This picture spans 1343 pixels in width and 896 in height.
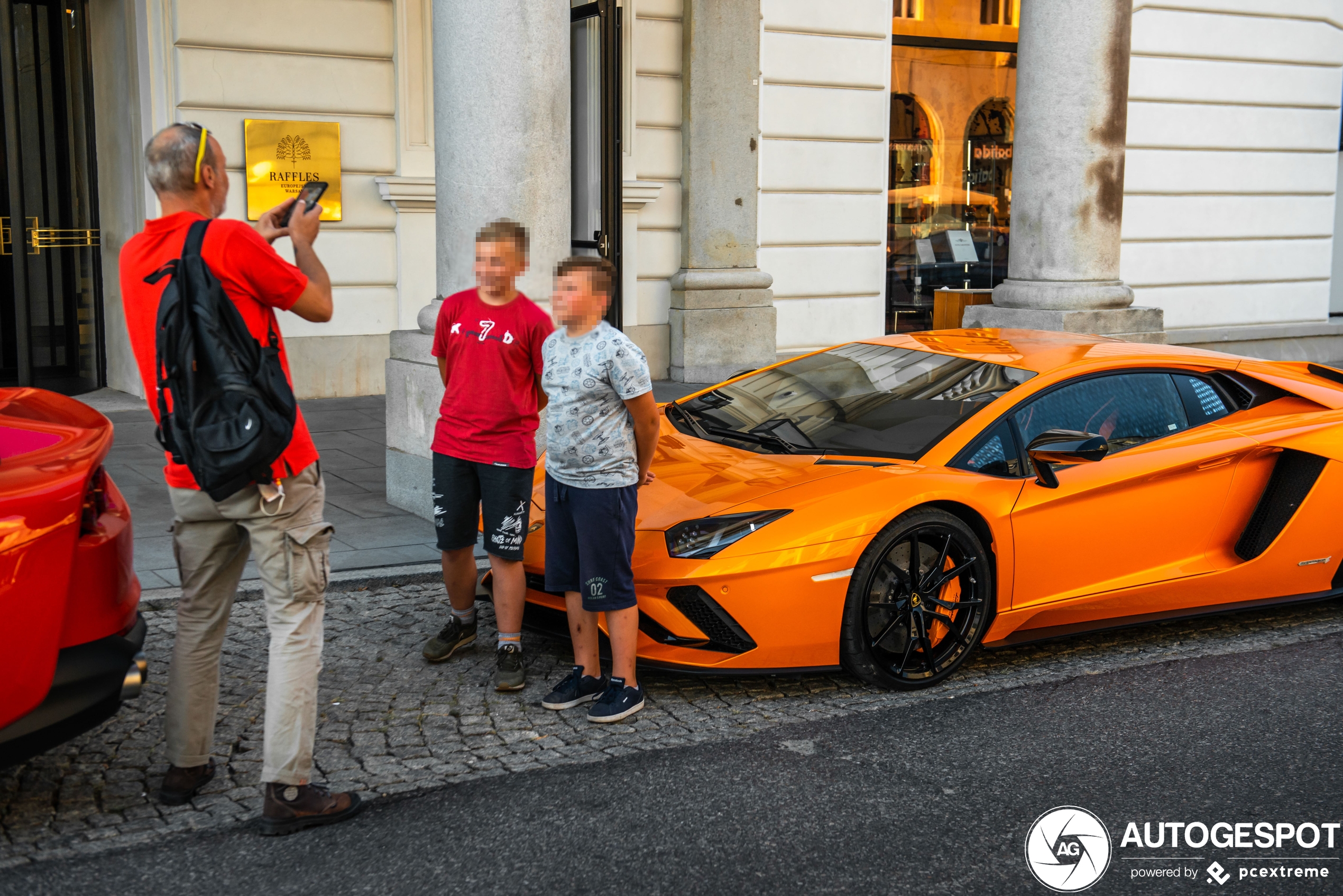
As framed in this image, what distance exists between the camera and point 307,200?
146 inches

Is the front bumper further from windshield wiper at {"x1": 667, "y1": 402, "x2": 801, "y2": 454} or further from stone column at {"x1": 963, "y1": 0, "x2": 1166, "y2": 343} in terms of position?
stone column at {"x1": 963, "y1": 0, "x2": 1166, "y2": 343}

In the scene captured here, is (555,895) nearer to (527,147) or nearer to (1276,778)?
(1276,778)

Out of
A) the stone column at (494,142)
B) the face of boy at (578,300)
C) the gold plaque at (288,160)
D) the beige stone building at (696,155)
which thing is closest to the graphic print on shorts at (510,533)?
the face of boy at (578,300)

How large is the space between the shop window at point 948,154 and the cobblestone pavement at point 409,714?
871cm

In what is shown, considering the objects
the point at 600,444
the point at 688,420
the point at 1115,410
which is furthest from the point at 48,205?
the point at 1115,410

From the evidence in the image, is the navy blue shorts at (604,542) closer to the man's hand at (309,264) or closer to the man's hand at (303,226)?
the man's hand at (309,264)

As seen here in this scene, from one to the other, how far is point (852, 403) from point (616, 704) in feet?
5.79

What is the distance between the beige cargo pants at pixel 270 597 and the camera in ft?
12.0

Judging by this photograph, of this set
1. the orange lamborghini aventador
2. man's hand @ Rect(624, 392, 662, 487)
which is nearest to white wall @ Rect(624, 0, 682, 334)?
the orange lamborghini aventador

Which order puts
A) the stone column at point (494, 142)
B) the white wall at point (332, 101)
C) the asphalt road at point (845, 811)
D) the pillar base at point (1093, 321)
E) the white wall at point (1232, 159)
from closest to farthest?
1. the asphalt road at point (845, 811)
2. the stone column at point (494, 142)
3. the white wall at point (332, 101)
4. the pillar base at point (1093, 321)
5. the white wall at point (1232, 159)

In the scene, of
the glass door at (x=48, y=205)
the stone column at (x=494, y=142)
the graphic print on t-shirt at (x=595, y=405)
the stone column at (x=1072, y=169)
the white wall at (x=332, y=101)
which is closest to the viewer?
the graphic print on t-shirt at (x=595, y=405)

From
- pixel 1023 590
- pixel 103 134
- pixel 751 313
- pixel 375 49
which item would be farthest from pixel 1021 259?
pixel 103 134

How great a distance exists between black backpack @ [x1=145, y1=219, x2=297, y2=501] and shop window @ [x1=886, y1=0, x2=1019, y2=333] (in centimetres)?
1096

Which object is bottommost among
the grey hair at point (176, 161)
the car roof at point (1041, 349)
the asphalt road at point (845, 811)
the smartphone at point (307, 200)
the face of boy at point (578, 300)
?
the asphalt road at point (845, 811)
